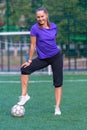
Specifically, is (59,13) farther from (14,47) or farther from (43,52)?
(43,52)

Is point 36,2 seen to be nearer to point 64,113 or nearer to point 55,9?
point 55,9

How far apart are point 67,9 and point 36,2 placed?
926mm

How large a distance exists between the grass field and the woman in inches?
13.6

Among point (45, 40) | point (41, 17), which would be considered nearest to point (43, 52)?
point (45, 40)

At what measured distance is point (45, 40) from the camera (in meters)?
7.91

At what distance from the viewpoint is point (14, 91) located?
11227 millimetres

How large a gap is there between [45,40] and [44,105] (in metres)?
1.52

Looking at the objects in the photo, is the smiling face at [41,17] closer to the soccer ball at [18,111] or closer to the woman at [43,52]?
the woman at [43,52]

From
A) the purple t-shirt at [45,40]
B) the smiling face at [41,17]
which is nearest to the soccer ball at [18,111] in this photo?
the purple t-shirt at [45,40]

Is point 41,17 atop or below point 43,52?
atop

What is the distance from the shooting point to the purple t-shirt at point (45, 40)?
788 centimetres

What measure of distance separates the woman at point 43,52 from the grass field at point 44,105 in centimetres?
35

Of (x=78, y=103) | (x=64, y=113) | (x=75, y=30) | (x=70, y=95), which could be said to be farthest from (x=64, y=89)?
(x=75, y=30)

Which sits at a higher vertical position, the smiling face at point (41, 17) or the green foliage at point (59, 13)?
the smiling face at point (41, 17)
